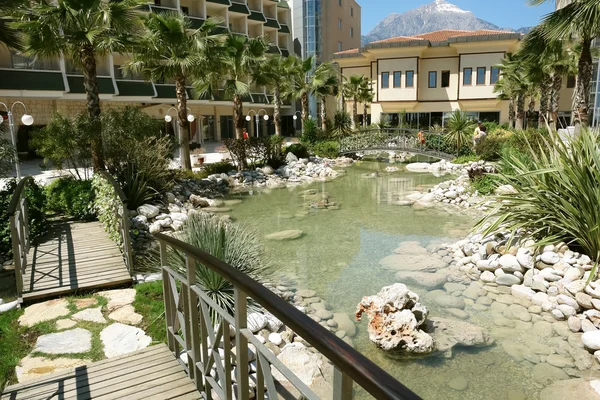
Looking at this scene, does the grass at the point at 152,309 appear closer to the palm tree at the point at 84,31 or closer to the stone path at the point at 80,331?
the stone path at the point at 80,331

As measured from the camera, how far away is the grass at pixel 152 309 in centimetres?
520

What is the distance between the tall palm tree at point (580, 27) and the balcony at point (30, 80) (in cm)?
2220

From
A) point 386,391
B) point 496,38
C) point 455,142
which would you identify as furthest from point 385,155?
point 386,391

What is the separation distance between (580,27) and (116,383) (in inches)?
591

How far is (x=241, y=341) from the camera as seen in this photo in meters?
2.34

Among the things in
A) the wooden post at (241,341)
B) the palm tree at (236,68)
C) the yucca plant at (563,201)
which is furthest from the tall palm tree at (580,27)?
the wooden post at (241,341)

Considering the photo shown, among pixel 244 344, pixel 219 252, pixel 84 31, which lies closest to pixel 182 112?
pixel 84 31

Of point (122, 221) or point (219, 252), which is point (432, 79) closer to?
point (122, 221)

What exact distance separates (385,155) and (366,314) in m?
26.4

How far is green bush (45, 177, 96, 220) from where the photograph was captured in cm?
1040

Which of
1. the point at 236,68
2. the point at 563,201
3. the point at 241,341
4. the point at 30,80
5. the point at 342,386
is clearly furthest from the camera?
the point at 30,80

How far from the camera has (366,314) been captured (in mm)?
6707

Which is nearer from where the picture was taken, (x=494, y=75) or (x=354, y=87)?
(x=494, y=75)

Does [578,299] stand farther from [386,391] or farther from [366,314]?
[386,391]
